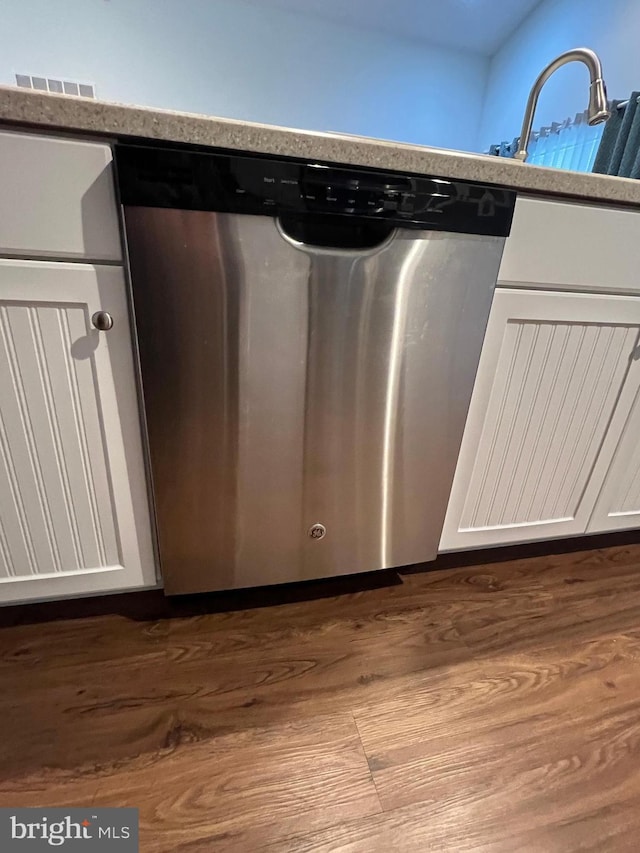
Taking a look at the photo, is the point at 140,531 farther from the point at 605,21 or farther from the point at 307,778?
→ the point at 605,21

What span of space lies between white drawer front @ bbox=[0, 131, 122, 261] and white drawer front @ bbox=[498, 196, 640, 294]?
0.69 metres

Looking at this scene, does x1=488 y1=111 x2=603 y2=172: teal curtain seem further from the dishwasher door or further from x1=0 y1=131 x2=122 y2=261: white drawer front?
x1=0 y1=131 x2=122 y2=261: white drawer front

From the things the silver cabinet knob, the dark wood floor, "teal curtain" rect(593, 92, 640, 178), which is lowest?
the dark wood floor

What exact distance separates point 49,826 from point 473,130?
4298 millimetres

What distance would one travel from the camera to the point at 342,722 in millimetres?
800

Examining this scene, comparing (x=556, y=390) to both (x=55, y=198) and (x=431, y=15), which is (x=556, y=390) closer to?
(x=55, y=198)

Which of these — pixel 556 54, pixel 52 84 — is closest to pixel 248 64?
pixel 52 84

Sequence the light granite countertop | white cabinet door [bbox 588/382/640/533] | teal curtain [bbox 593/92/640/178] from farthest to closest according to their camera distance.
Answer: teal curtain [bbox 593/92/640/178] → white cabinet door [bbox 588/382/640/533] → the light granite countertop

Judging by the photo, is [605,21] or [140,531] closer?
[140,531]

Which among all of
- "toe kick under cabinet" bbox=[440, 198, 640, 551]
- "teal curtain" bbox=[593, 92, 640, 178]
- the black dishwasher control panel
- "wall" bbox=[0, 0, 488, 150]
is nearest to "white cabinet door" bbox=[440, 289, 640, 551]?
"toe kick under cabinet" bbox=[440, 198, 640, 551]

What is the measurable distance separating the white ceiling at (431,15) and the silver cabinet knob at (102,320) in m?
3.14

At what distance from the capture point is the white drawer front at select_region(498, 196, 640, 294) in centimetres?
80

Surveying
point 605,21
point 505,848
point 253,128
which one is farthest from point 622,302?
point 605,21

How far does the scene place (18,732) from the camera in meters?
0.75
